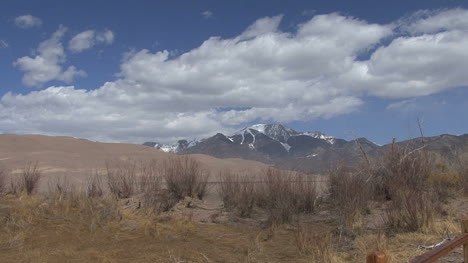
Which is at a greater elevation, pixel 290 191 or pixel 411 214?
pixel 290 191

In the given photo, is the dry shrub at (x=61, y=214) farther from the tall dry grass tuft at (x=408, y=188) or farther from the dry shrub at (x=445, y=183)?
the dry shrub at (x=445, y=183)

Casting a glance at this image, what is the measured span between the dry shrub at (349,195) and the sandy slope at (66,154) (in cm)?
1593

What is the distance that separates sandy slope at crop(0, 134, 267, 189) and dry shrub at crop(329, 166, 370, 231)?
15.9 meters

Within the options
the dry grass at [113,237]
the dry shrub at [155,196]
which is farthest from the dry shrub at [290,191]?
the dry shrub at [155,196]

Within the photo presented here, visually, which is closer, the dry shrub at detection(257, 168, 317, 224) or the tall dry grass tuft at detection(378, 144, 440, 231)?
the tall dry grass tuft at detection(378, 144, 440, 231)

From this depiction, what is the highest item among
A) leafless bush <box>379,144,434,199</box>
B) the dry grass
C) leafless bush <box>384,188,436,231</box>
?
leafless bush <box>379,144,434,199</box>

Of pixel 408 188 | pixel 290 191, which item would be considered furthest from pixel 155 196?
pixel 408 188

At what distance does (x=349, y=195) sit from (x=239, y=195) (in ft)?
13.9

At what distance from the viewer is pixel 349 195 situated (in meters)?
12.5

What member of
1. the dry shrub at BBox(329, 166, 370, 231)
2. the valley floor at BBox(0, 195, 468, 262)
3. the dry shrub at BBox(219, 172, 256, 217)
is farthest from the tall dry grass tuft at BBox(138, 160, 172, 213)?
the dry shrub at BBox(329, 166, 370, 231)

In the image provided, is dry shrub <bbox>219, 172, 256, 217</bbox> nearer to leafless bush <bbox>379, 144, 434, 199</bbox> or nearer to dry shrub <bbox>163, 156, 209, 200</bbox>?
dry shrub <bbox>163, 156, 209, 200</bbox>

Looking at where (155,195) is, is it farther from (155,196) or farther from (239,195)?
(239,195)

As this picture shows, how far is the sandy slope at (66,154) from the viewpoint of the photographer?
113 ft

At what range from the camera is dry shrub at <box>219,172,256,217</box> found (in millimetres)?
14975
